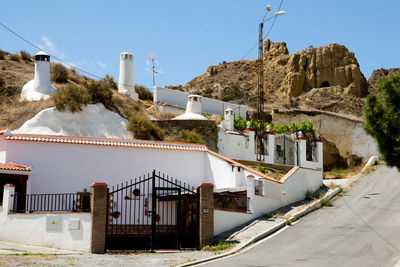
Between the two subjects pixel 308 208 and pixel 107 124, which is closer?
pixel 308 208

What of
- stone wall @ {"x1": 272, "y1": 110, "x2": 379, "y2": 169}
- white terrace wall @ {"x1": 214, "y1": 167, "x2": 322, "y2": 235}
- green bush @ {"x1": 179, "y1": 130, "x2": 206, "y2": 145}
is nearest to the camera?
white terrace wall @ {"x1": 214, "y1": 167, "x2": 322, "y2": 235}

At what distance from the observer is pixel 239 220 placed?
1906 centimetres

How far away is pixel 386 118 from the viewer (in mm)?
16812

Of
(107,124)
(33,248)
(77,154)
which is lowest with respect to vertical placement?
(33,248)

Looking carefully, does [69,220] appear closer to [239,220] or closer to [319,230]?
[239,220]

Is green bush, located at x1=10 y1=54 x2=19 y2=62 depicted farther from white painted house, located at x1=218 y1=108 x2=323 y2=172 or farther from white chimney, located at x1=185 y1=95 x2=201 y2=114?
white painted house, located at x1=218 y1=108 x2=323 y2=172

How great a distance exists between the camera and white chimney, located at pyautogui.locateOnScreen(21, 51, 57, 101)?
32.6 meters

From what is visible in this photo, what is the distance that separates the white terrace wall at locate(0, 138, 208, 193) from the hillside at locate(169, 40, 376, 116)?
1237 inches

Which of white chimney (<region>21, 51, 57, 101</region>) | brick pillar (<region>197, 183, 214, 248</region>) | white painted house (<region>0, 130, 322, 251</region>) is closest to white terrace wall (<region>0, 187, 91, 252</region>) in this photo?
white painted house (<region>0, 130, 322, 251</region>)

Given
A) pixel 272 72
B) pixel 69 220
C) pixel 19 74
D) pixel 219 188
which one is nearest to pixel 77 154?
pixel 69 220

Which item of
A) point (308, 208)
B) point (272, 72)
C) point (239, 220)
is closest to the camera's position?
point (239, 220)

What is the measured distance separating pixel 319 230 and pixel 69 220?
9154 mm

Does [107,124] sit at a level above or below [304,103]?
below

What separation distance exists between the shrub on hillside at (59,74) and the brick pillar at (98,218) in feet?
80.1
